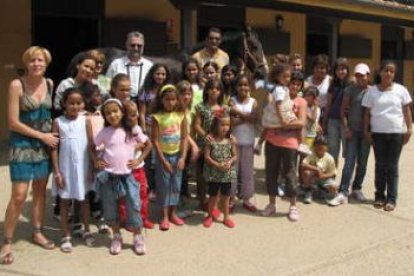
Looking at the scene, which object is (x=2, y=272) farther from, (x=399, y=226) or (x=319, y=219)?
(x=399, y=226)

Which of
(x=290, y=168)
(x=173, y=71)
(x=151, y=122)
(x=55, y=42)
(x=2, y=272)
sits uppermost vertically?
(x=55, y=42)

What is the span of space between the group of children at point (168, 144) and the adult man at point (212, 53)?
646 millimetres

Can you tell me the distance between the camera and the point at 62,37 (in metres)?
11.4

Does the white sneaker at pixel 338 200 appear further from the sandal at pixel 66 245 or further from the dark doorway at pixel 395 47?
the dark doorway at pixel 395 47

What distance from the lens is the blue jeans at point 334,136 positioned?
702 centimetres

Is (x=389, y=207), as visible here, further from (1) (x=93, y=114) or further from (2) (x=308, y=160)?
(1) (x=93, y=114)

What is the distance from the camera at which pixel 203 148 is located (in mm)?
5887

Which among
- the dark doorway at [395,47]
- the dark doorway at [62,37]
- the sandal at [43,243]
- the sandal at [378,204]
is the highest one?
the dark doorway at [395,47]

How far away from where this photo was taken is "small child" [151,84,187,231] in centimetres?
545

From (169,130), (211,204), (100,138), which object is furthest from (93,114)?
(211,204)

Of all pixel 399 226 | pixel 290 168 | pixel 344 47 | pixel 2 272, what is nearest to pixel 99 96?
pixel 2 272

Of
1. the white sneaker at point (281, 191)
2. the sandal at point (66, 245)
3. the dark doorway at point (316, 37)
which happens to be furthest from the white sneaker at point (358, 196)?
the dark doorway at point (316, 37)

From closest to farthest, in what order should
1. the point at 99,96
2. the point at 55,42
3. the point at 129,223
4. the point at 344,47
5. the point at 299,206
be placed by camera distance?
the point at 129,223
the point at 99,96
the point at 299,206
the point at 55,42
the point at 344,47

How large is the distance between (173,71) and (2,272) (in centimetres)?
372
